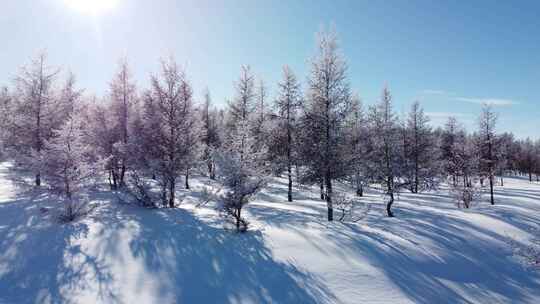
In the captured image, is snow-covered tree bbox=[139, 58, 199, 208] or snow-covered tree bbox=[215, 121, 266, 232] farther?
snow-covered tree bbox=[139, 58, 199, 208]

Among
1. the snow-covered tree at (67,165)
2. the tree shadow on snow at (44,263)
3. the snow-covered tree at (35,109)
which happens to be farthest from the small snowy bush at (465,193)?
the snow-covered tree at (35,109)

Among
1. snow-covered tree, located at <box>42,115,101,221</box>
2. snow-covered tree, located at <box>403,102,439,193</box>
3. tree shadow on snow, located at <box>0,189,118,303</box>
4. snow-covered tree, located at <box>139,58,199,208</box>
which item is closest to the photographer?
tree shadow on snow, located at <box>0,189,118,303</box>

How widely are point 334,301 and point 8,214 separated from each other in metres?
14.6

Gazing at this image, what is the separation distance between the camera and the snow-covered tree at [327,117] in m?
15.0

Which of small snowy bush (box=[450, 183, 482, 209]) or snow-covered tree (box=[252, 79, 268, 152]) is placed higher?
snow-covered tree (box=[252, 79, 268, 152])

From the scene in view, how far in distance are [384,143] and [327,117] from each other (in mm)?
12578

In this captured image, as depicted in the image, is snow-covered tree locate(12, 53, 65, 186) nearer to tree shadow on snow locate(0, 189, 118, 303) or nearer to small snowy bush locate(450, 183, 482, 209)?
tree shadow on snow locate(0, 189, 118, 303)

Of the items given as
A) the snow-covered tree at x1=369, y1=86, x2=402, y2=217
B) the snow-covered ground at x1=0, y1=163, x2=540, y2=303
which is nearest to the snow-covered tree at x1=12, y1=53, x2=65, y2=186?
the snow-covered ground at x1=0, y1=163, x2=540, y2=303

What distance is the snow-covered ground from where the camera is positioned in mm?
Result: 7281

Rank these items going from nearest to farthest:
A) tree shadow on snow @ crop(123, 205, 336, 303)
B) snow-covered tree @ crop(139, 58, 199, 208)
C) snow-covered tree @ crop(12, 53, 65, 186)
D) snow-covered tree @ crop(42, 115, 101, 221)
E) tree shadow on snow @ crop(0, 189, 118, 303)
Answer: tree shadow on snow @ crop(0, 189, 118, 303) < tree shadow on snow @ crop(123, 205, 336, 303) < snow-covered tree @ crop(42, 115, 101, 221) < snow-covered tree @ crop(139, 58, 199, 208) < snow-covered tree @ crop(12, 53, 65, 186)

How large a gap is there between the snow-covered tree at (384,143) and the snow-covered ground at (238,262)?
8.89m

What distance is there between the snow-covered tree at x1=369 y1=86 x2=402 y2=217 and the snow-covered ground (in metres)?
A: 8.89

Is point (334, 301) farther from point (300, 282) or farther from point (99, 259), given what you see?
point (99, 259)

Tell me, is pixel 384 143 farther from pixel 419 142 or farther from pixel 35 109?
pixel 35 109
